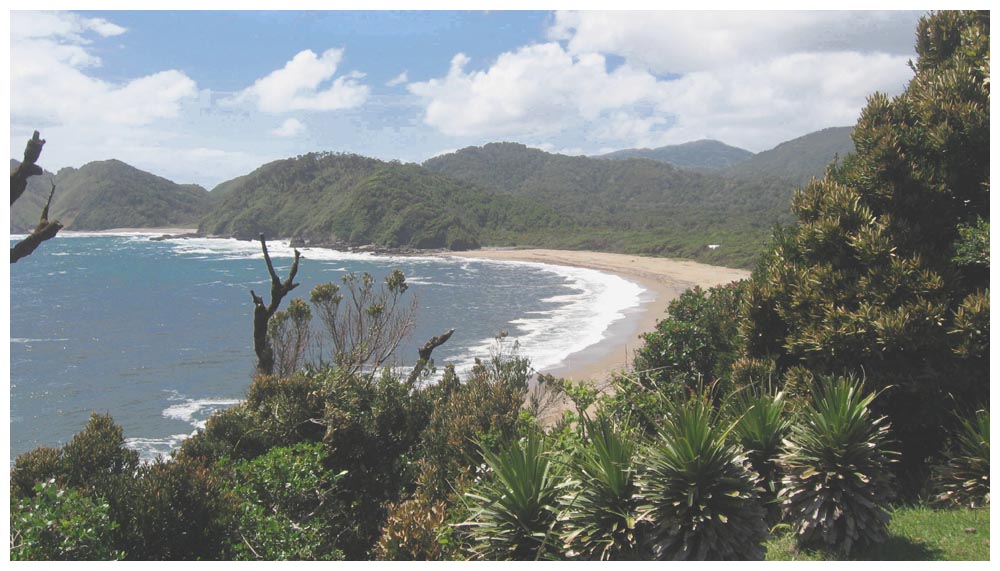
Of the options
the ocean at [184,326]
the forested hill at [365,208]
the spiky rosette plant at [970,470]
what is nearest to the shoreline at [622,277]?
the ocean at [184,326]

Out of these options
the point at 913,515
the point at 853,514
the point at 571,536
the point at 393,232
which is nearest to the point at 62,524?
the point at 571,536

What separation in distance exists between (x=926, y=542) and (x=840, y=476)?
110cm

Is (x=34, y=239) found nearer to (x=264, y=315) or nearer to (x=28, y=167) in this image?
(x=28, y=167)

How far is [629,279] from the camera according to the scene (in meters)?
62.0

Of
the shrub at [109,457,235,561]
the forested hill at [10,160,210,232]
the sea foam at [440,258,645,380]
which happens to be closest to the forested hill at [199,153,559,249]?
the forested hill at [10,160,210,232]

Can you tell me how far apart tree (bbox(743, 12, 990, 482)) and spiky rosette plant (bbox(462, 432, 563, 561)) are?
11.9 feet

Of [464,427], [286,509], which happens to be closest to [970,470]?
[464,427]

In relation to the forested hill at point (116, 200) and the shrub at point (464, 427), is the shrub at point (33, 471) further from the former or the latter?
the forested hill at point (116, 200)

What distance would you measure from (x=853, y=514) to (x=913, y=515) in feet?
4.47

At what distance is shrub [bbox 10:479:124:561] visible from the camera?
4836mm

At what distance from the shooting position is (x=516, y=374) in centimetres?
1630

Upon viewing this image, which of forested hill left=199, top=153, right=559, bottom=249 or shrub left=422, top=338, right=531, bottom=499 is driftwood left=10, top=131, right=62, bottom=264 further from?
forested hill left=199, top=153, right=559, bottom=249

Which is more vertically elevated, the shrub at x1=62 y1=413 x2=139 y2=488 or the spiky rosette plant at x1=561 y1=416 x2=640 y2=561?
the spiky rosette plant at x1=561 y1=416 x2=640 y2=561

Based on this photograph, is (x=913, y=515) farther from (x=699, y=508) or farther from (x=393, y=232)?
(x=393, y=232)
